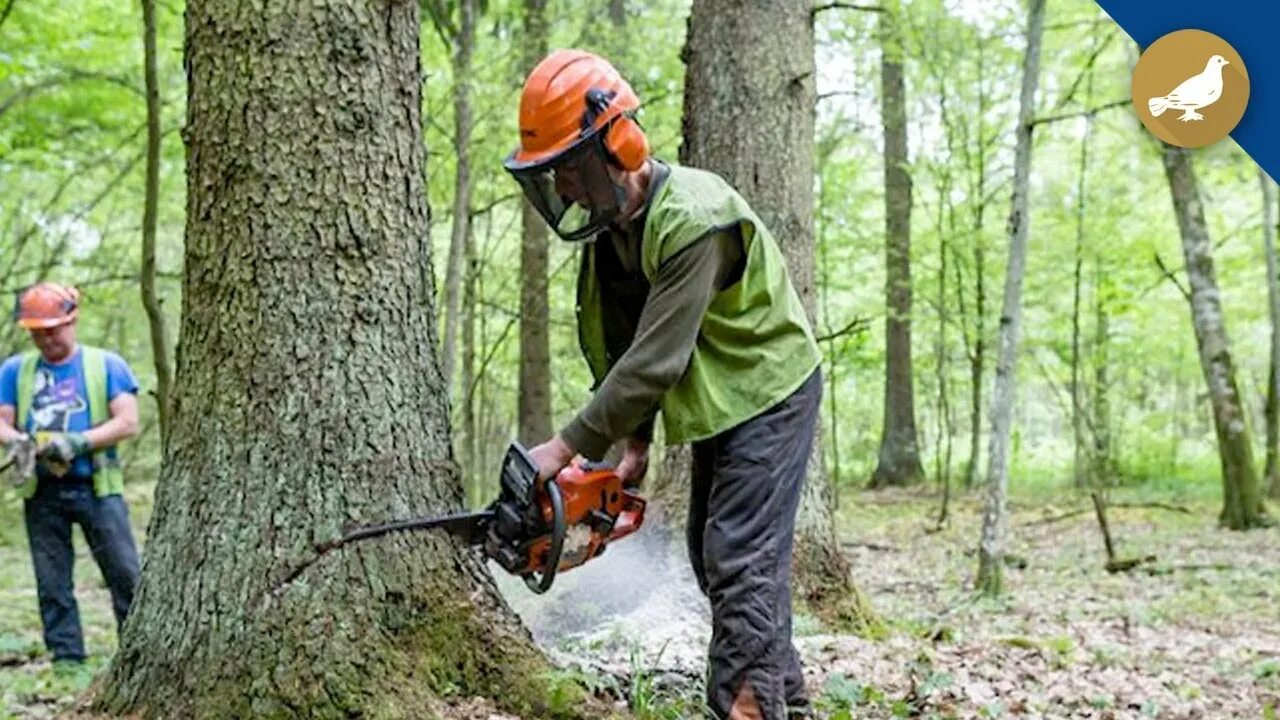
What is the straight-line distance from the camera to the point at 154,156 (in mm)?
6070

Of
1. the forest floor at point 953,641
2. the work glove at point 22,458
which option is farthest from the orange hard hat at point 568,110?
the work glove at point 22,458

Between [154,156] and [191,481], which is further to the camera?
[154,156]

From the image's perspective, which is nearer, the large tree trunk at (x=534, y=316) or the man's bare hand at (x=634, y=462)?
the man's bare hand at (x=634, y=462)

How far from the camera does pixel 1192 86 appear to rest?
283cm

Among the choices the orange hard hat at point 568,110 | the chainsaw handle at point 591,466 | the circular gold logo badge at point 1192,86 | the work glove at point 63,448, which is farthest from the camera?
the work glove at point 63,448

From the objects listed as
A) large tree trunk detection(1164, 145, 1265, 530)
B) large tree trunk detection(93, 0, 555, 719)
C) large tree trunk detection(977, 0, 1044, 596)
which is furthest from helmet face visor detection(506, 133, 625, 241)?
large tree trunk detection(1164, 145, 1265, 530)

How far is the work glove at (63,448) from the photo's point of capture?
17.9ft

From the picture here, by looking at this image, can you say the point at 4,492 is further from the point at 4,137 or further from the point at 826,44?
the point at 826,44

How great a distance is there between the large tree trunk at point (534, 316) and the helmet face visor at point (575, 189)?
6963 mm

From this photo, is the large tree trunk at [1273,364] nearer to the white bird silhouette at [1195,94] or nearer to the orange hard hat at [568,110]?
the white bird silhouette at [1195,94]

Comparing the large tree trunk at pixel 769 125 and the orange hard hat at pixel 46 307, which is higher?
the large tree trunk at pixel 769 125

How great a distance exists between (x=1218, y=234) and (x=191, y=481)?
745 inches

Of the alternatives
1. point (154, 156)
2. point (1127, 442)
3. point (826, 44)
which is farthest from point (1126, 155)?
point (154, 156)

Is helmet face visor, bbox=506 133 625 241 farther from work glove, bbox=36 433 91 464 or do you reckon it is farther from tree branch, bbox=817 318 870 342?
work glove, bbox=36 433 91 464
